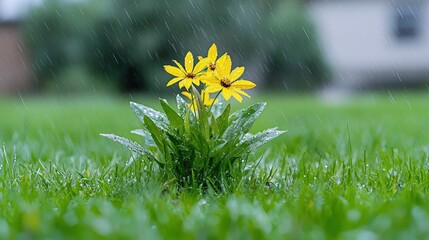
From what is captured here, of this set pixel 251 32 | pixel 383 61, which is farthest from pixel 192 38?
pixel 383 61

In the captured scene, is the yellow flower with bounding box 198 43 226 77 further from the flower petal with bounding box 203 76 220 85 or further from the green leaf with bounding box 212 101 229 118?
the green leaf with bounding box 212 101 229 118

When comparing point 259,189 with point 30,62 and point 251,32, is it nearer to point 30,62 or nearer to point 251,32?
point 251,32

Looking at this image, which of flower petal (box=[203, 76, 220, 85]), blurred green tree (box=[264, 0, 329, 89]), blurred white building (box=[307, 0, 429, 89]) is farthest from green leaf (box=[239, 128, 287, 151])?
blurred white building (box=[307, 0, 429, 89])

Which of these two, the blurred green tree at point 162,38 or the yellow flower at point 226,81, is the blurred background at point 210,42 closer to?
the blurred green tree at point 162,38

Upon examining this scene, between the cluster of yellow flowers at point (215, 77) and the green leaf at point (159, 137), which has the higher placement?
the cluster of yellow flowers at point (215, 77)

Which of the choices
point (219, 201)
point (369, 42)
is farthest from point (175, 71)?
point (369, 42)

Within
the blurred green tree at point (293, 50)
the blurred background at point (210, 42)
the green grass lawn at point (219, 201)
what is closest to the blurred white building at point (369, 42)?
the blurred background at point (210, 42)
